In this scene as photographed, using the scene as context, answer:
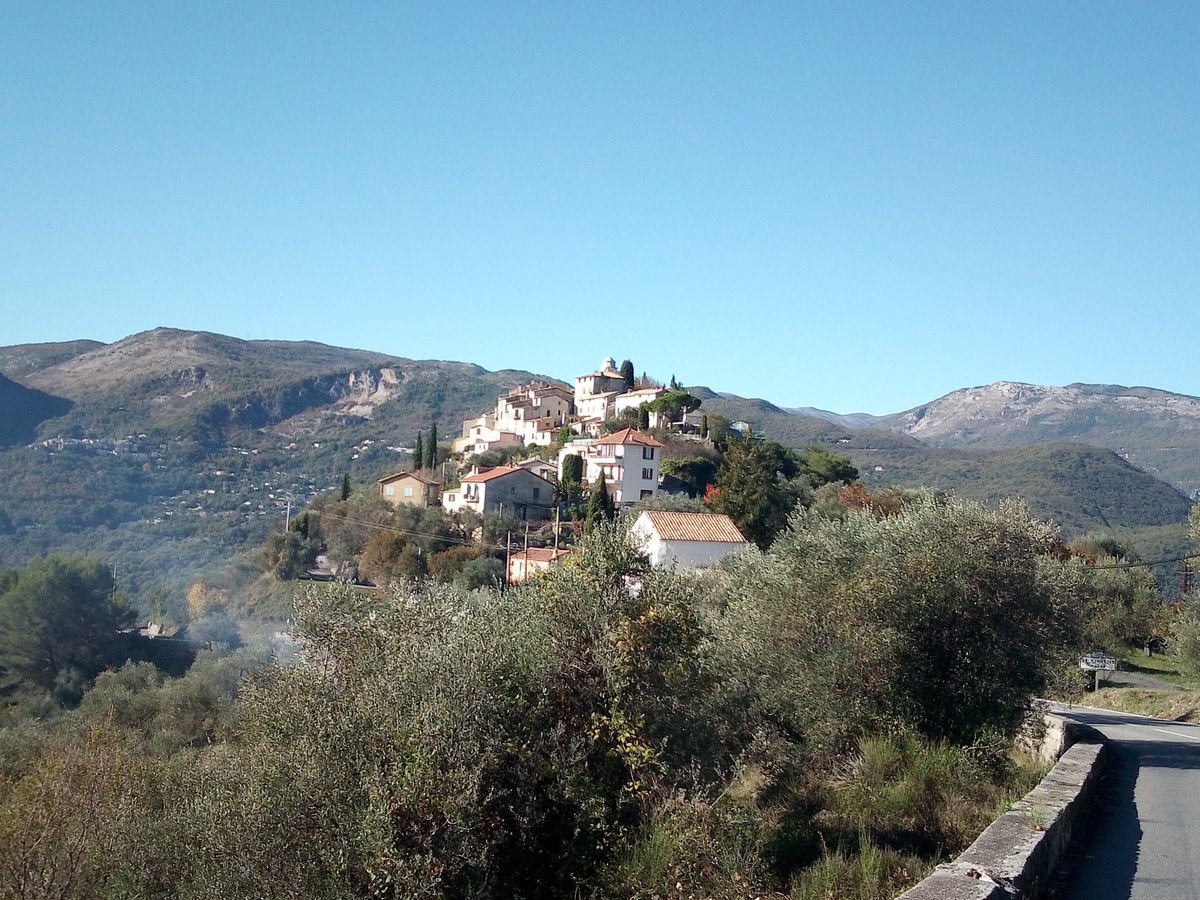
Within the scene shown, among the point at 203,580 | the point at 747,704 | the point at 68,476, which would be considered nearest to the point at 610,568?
the point at 747,704

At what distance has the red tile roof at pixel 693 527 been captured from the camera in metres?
44.3

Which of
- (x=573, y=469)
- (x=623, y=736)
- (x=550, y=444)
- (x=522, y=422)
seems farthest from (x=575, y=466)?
(x=623, y=736)

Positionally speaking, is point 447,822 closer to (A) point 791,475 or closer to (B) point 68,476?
(A) point 791,475

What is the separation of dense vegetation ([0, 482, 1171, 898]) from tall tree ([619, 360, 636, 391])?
86.1 m

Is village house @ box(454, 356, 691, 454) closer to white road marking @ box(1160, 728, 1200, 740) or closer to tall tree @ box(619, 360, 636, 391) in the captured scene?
tall tree @ box(619, 360, 636, 391)

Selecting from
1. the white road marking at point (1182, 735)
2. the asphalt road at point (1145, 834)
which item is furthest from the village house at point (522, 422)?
the asphalt road at point (1145, 834)

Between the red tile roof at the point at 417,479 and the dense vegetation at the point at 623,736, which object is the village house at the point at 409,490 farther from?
the dense vegetation at the point at 623,736

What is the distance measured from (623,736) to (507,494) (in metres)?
56.4

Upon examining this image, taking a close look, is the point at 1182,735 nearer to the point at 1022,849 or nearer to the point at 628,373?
the point at 1022,849

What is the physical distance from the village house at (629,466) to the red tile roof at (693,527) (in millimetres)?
17926

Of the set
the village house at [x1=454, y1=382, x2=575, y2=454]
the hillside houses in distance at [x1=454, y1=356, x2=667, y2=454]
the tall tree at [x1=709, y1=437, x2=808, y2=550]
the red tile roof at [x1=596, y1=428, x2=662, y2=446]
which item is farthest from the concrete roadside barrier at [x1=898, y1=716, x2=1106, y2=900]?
the village house at [x1=454, y1=382, x2=575, y2=454]

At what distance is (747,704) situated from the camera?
1248 cm

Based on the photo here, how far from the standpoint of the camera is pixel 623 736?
32.1ft

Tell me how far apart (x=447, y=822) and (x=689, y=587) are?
173 inches
